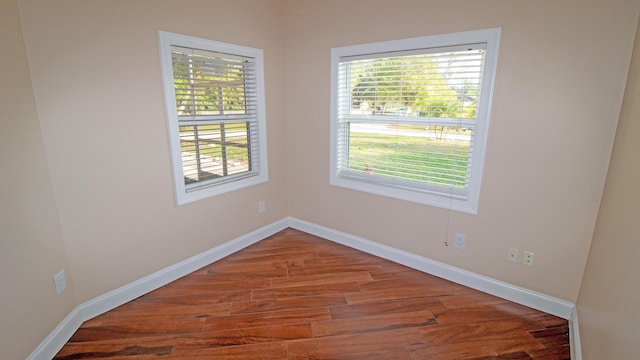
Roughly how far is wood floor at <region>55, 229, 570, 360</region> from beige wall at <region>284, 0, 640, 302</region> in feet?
1.14

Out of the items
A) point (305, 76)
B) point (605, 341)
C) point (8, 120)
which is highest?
point (305, 76)

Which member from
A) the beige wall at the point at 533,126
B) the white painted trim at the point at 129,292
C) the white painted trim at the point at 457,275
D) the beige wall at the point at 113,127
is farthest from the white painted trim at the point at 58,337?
the beige wall at the point at 533,126

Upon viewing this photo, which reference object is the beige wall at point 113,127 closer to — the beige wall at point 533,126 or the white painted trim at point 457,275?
the white painted trim at point 457,275

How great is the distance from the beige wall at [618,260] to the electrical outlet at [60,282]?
2.74 m

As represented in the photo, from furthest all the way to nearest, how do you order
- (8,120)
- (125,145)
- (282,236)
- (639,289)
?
(282,236) < (125,145) < (8,120) < (639,289)

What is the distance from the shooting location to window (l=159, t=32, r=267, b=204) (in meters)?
2.42

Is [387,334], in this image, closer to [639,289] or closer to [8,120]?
[639,289]

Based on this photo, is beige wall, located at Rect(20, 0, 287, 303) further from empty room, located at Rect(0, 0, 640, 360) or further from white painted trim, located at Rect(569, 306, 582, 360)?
white painted trim, located at Rect(569, 306, 582, 360)

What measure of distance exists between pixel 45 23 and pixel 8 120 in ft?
1.91

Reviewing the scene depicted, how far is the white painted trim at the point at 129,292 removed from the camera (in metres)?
1.84

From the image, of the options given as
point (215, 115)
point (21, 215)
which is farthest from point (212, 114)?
point (21, 215)

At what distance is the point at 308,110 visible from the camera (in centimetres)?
326

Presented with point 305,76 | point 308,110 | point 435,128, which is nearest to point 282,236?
point 308,110

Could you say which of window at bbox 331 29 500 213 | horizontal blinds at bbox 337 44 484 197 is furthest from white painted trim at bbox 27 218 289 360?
horizontal blinds at bbox 337 44 484 197
